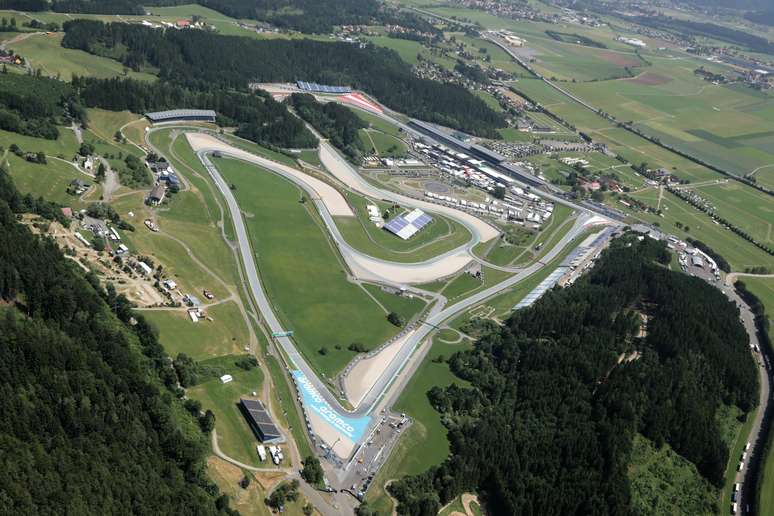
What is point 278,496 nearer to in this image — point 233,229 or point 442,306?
point 442,306

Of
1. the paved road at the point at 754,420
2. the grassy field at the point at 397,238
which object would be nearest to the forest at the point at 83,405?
the grassy field at the point at 397,238

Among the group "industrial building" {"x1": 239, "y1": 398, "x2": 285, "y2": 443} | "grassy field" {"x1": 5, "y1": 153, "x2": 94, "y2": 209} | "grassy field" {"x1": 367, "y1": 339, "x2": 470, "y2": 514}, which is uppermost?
"grassy field" {"x1": 5, "y1": 153, "x2": 94, "y2": 209}

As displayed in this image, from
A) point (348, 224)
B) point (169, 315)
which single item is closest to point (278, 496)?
point (169, 315)

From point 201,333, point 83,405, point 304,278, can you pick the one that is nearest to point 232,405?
point 201,333

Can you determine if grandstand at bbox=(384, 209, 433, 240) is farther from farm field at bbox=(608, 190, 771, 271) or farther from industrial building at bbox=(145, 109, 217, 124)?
farm field at bbox=(608, 190, 771, 271)

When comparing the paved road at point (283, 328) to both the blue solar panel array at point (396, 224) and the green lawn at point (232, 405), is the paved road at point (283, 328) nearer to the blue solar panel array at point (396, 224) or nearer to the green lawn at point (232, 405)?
the green lawn at point (232, 405)

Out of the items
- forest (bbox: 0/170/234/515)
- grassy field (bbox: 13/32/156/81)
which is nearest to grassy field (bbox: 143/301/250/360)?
forest (bbox: 0/170/234/515)

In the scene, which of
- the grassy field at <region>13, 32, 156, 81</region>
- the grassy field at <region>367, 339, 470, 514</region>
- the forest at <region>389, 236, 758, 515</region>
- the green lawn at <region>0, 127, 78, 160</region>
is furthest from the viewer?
the grassy field at <region>13, 32, 156, 81</region>

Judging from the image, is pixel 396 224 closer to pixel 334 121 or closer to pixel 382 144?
pixel 382 144
